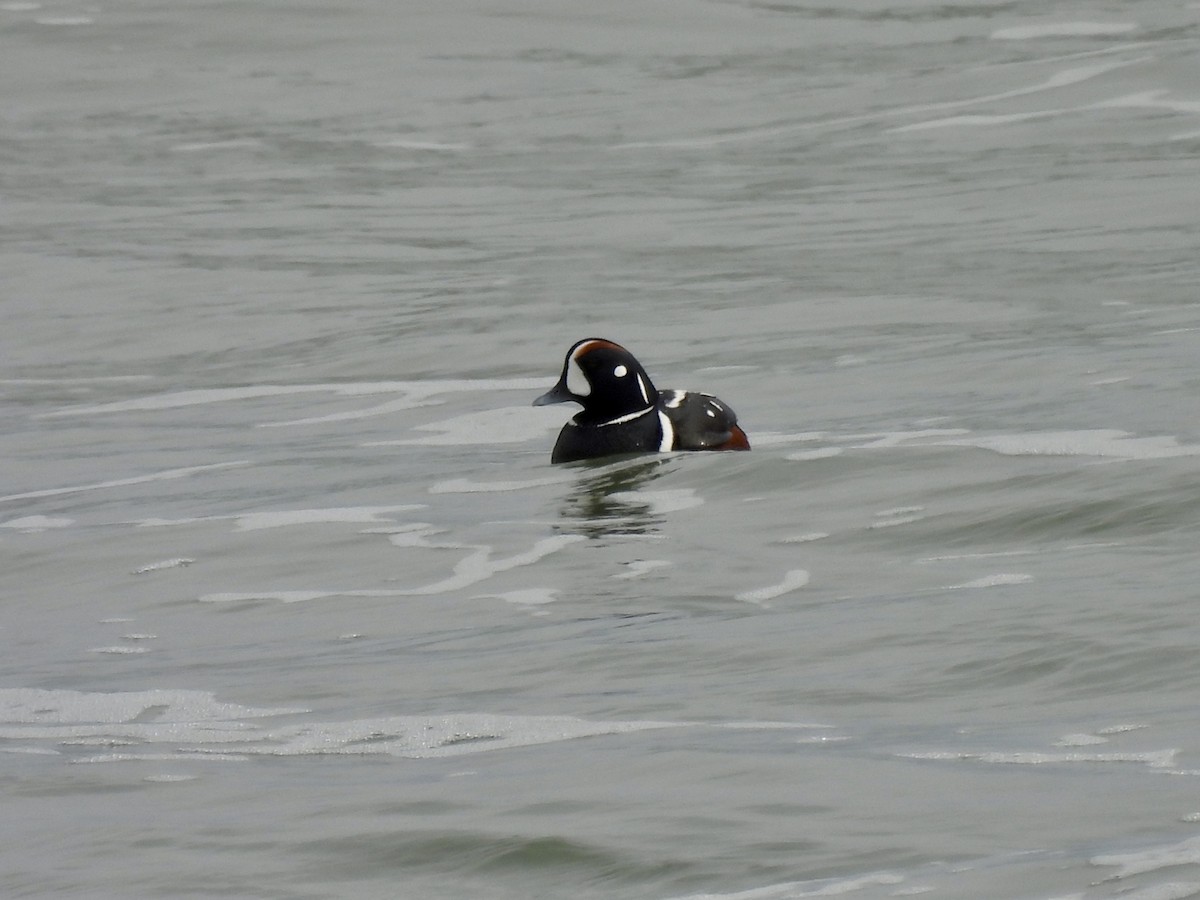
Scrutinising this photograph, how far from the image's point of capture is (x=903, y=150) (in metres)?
22.2

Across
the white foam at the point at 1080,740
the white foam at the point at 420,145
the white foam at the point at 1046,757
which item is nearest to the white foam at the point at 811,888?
the white foam at the point at 1046,757

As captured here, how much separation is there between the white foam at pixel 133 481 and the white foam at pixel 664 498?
104 inches

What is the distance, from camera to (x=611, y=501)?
31.3ft

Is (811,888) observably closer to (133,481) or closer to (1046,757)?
(1046,757)

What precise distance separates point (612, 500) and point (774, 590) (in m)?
2.31

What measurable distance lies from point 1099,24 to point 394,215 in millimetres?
12671

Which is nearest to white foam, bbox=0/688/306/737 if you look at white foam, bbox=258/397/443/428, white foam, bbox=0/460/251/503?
white foam, bbox=0/460/251/503

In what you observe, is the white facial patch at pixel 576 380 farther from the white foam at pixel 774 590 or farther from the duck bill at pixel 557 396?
the white foam at pixel 774 590

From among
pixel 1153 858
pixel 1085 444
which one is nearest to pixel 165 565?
pixel 1085 444

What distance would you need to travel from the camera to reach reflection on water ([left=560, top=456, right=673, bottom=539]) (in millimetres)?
8883

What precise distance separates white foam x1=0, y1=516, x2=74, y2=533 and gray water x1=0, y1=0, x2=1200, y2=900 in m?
0.06

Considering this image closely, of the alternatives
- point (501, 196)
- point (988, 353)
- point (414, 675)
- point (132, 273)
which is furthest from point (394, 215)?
point (414, 675)

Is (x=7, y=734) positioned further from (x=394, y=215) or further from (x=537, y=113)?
(x=537, y=113)

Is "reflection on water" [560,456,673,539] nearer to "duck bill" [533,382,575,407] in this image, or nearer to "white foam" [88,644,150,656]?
"duck bill" [533,382,575,407]
